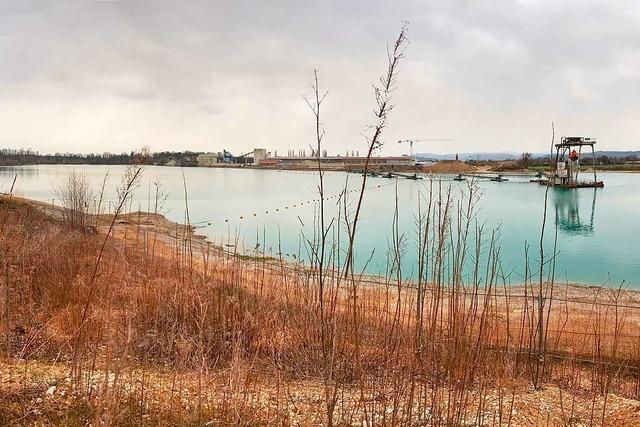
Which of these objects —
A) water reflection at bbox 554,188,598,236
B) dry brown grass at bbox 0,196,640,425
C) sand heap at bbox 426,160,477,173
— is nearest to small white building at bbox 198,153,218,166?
water reflection at bbox 554,188,598,236

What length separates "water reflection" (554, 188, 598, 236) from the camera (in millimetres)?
27531

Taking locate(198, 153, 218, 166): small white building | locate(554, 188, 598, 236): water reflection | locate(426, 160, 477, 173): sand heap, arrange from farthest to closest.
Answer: locate(198, 153, 218, 166): small white building
locate(554, 188, 598, 236): water reflection
locate(426, 160, 477, 173): sand heap

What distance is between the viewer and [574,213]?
33.2 m

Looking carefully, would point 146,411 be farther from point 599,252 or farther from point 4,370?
point 599,252

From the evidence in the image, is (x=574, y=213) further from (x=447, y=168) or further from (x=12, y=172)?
(x=12, y=172)

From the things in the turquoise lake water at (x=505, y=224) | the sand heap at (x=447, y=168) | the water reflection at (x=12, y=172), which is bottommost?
the turquoise lake water at (x=505, y=224)

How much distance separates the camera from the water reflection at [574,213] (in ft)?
90.3

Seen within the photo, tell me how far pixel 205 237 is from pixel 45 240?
13744mm

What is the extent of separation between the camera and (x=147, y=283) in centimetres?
680

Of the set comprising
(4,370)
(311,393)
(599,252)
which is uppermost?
(4,370)

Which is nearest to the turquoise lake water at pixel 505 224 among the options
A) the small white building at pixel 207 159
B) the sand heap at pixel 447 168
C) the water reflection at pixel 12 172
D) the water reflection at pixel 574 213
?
the water reflection at pixel 574 213

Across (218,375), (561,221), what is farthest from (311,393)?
(561,221)

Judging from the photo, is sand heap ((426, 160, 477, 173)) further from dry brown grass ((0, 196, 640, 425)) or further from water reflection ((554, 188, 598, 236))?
water reflection ((554, 188, 598, 236))

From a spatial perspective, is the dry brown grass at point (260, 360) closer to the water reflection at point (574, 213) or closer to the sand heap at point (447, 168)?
the sand heap at point (447, 168)
